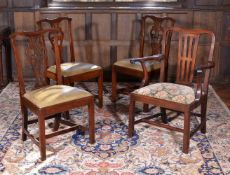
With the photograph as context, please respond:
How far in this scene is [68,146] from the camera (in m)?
3.06

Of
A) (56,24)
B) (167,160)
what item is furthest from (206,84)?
(56,24)

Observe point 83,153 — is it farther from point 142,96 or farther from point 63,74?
point 63,74

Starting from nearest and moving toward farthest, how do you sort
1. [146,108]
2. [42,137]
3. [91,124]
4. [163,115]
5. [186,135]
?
[42,137], [186,135], [91,124], [163,115], [146,108]

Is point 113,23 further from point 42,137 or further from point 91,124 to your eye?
point 42,137

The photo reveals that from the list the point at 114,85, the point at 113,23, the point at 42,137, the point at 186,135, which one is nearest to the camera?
the point at 42,137

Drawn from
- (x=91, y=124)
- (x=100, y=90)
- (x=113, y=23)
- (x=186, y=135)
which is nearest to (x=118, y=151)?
(x=91, y=124)

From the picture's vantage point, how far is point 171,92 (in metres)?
3.02

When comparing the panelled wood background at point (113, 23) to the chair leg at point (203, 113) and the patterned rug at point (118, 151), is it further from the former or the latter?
the chair leg at point (203, 113)

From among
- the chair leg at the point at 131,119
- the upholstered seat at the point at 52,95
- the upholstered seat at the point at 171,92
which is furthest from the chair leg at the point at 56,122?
the upholstered seat at the point at 171,92

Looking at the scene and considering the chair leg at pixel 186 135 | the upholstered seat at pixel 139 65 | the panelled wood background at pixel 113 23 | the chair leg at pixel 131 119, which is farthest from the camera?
the panelled wood background at pixel 113 23

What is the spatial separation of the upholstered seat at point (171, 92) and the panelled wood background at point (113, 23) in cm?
172

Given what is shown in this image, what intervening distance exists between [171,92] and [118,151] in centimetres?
63

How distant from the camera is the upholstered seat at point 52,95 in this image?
2.79 meters

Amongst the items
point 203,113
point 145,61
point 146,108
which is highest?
point 145,61
